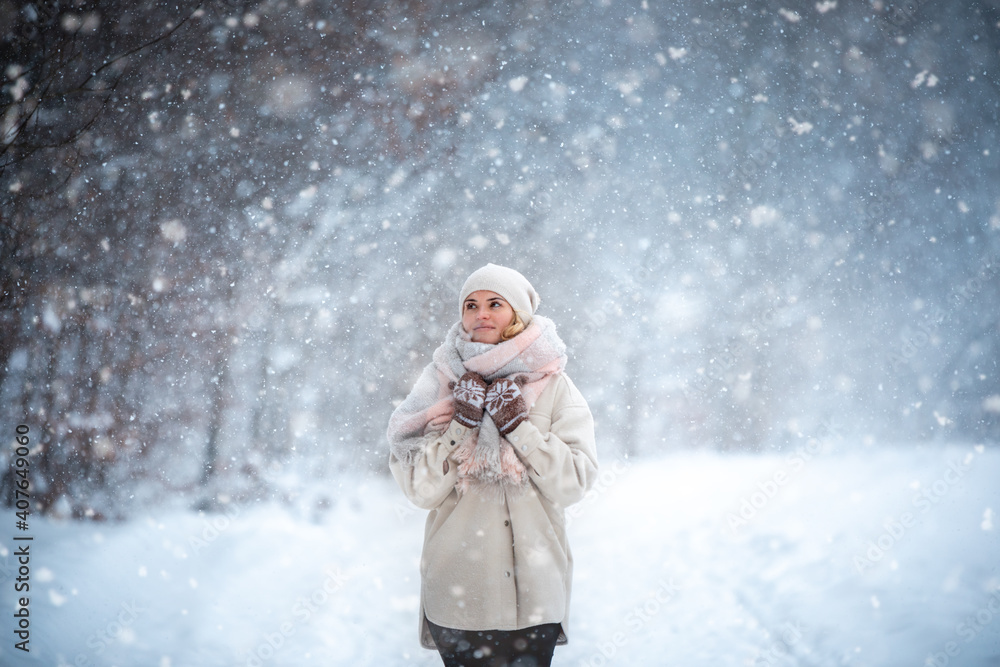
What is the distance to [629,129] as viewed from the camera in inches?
90.7

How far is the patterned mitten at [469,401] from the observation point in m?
1.42

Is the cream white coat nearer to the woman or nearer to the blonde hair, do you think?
the woman

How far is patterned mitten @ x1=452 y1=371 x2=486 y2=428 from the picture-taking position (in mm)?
1415

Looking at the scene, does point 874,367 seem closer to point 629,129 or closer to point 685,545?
point 685,545

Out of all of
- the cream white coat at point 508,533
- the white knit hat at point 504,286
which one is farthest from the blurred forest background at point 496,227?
the cream white coat at point 508,533

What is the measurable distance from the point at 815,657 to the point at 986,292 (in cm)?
162

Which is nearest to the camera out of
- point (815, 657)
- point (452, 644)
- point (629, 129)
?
point (452, 644)

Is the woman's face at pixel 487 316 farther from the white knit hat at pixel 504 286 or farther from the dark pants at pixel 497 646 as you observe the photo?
the dark pants at pixel 497 646

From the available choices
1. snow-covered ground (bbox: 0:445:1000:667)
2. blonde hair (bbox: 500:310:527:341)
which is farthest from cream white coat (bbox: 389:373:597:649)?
snow-covered ground (bbox: 0:445:1000:667)

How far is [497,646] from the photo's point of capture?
143cm

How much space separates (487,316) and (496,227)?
0.83 metres

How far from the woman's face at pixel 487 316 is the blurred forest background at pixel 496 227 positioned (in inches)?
27.4

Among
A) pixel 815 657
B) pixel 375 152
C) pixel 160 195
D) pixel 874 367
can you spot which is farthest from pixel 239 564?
pixel 874 367

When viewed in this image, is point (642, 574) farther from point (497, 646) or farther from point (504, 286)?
point (504, 286)
